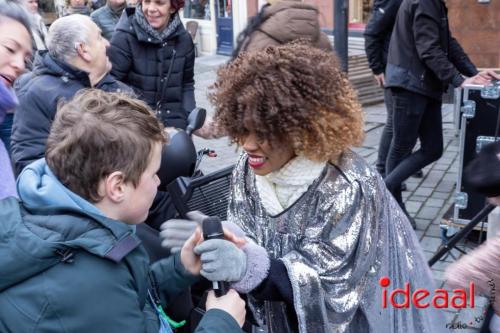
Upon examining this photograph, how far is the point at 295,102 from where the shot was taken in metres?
1.66

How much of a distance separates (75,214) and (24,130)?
4.99ft

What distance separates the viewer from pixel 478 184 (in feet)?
5.79

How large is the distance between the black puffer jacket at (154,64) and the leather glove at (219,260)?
1972 mm

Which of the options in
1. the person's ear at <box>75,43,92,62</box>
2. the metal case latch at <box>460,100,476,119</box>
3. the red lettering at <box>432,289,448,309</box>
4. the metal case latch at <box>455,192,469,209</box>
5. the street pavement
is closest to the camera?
the red lettering at <box>432,289,448,309</box>

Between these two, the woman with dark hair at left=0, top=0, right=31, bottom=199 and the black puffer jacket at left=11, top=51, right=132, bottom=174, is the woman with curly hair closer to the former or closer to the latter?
the woman with dark hair at left=0, top=0, right=31, bottom=199

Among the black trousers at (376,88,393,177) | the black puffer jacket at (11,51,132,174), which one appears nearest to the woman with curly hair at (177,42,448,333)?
the black puffer jacket at (11,51,132,174)

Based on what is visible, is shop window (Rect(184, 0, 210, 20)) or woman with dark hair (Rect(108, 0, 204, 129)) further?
shop window (Rect(184, 0, 210, 20))

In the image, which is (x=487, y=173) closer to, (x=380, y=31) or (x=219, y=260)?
(x=219, y=260)

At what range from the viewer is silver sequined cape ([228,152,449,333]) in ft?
5.62

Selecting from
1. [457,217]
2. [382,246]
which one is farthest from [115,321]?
[457,217]

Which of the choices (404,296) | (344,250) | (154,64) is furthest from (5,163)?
(154,64)

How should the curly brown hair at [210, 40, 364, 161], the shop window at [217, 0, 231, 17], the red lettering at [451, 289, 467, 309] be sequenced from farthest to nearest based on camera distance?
the shop window at [217, 0, 231, 17] < the red lettering at [451, 289, 467, 309] < the curly brown hair at [210, 40, 364, 161]

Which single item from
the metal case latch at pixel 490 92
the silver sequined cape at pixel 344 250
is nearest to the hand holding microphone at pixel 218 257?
the silver sequined cape at pixel 344 250

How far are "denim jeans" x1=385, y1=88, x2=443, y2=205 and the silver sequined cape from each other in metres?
2.36
